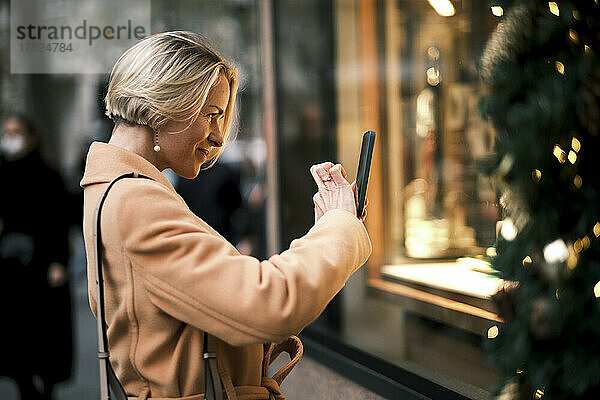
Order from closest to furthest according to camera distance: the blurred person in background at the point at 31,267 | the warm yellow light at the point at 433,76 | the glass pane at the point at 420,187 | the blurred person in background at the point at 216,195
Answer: the glass pane at the point at 420,187, the warm yellow light at the point at 433,76, the blurred person in background at the point at 31,267, the blurred person in background at the point at 216,195

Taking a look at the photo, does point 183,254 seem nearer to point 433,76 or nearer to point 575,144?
point 575,144

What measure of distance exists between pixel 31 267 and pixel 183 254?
12.6 ft

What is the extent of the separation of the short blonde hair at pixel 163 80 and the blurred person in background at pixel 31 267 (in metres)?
3.54

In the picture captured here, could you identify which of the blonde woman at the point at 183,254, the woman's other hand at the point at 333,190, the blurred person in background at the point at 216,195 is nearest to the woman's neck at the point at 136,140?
the blonde woman at the point at 183,254

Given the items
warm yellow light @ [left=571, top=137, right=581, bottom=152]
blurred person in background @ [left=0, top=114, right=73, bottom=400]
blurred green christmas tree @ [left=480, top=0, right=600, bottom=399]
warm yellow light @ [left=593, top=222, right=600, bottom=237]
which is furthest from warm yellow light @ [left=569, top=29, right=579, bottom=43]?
blurred person in background @ [left=0, top=114, right=73, bottom=400]

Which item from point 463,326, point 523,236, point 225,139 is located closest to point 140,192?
point 225,139

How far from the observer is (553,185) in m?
2.05

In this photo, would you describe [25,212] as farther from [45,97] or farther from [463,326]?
[463,326]

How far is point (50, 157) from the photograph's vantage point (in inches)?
211

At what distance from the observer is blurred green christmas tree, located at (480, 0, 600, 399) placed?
79.0 inches

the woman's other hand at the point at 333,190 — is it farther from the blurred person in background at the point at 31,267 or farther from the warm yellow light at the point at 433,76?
the blurred person in background at the point at 31,267

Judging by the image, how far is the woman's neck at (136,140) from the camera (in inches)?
77.4

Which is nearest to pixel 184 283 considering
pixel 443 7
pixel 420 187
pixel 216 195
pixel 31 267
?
pixel 443 7

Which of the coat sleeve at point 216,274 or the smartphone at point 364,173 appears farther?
the smartphone at point 364,173
